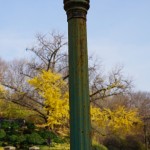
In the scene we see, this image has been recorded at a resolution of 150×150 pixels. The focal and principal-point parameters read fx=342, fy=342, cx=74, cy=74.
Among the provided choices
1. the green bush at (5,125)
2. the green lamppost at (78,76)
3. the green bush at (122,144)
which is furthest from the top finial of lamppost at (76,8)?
the green bush at (122,144)

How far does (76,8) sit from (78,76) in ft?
1.28

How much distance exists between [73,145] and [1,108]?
31.7 m

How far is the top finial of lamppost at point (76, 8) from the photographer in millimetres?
1942

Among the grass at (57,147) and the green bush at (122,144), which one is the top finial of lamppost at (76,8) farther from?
the green bush at (122,144)

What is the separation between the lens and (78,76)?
1878 millimetres

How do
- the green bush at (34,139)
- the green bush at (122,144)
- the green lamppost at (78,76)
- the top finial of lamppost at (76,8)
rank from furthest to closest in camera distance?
the green bush at (122,144), the green bush at (34,139), the top finial of lamppost at (76,8), the green lamppost at (78,76)

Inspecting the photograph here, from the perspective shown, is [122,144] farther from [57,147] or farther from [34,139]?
[34,139]

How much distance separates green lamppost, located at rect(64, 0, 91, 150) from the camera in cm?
183

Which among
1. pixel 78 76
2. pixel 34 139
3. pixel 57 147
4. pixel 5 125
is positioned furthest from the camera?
pixel 5 125

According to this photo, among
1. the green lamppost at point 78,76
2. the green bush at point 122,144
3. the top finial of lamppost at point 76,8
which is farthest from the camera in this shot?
the green bush at point 122,144

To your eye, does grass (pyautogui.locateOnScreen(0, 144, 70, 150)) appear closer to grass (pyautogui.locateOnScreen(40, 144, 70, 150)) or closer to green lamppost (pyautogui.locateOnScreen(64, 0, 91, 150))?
grass (pyautogui.locateOnScreen(40, 144, 70, 150))

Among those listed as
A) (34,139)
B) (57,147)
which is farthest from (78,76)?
(57,147)

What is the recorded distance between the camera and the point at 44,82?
2230cm

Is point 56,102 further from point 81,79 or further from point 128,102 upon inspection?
point 128,102
